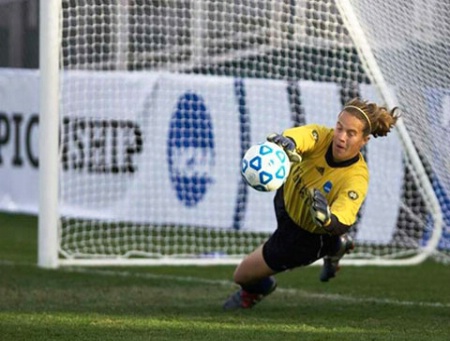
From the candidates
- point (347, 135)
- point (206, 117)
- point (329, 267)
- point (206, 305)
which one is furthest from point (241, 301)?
point (206, 117)

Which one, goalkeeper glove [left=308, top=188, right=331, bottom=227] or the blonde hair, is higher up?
the blonde hair

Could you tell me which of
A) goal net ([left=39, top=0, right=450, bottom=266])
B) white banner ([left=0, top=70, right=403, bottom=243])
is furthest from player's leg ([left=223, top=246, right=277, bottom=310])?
white banner ([left=0, top=70, right=403, bottom=243])

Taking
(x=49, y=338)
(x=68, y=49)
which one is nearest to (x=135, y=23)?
(x=68, y=49)

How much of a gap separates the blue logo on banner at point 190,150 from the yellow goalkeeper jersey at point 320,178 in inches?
192

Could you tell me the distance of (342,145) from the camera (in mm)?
7527

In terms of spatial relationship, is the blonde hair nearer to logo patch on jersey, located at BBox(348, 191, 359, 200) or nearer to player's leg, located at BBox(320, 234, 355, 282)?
logo patch on jersey, located at BBox(348, 191, 359, 200)

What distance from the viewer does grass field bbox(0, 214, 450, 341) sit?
7301 millimetres

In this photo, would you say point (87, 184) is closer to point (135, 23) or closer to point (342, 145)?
point (135, 23)

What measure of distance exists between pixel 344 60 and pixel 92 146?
11.6ft

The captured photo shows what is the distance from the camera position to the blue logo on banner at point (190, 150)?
12.8 metres

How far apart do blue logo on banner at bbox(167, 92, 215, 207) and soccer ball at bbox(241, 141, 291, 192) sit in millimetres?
5960

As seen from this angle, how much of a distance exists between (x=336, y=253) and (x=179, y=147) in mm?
5110

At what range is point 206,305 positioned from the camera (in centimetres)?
878

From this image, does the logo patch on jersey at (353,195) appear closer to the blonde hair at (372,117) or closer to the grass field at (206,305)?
the blonde hair at (372,117)
